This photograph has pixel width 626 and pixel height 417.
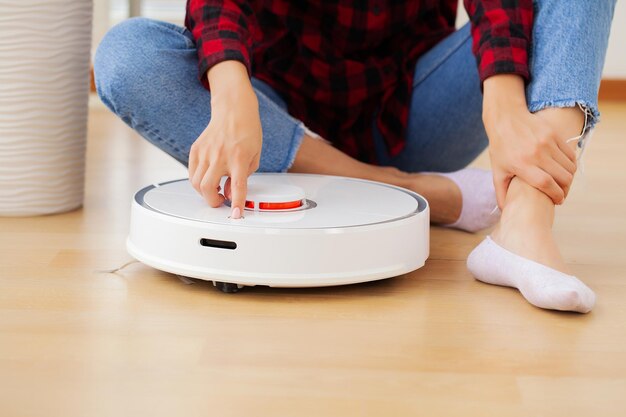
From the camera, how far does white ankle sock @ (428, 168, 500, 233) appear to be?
5.08 feet

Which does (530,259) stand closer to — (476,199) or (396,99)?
(476,199)

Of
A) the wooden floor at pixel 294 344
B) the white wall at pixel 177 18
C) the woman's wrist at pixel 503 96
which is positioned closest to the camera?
the wooden floor at pixel 294 344

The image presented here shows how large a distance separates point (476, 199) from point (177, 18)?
242cm

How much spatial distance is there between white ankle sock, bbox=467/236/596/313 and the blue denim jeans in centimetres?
22

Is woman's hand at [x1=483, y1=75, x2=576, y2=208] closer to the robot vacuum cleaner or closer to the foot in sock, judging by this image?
the foot in sock

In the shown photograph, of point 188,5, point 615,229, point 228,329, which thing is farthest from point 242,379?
point 615,229

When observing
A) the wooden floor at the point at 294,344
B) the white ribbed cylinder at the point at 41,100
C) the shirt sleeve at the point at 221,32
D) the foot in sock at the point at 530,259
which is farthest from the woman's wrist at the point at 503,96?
the white ribbed cylinder at the point at 41,100

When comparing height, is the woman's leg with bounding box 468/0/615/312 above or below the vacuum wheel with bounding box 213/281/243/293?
above

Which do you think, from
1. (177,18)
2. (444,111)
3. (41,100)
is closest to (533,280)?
(444,111)

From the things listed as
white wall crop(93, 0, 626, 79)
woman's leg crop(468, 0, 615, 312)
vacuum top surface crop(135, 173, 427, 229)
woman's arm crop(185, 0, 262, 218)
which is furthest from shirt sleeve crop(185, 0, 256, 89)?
white wall crop(93, 0, 626, 79)

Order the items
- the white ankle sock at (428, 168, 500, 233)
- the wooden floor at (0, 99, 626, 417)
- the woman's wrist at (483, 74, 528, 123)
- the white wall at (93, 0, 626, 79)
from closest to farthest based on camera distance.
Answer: the wooden floor at (0, 99, 626, 417)
the woman's wrist at (483, 74, 528, 123)
the white ankle sock at (428, 168, 500, 233)
the white wall at (93, 0, 626, 79)

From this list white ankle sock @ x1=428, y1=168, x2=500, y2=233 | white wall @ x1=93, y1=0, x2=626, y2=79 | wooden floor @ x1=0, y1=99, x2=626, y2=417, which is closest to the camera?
wooden floor @ x1=0, y1=99, x2=626, y2=417

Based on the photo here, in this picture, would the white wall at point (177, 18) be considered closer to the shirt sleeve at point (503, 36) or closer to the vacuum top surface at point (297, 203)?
Result: the vacuum top surface at point (297, 203)

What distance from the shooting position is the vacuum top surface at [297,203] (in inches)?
46.8
